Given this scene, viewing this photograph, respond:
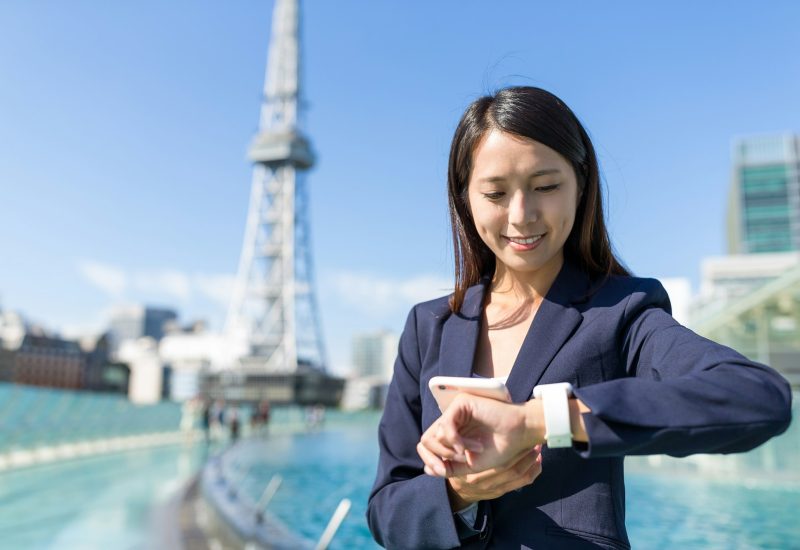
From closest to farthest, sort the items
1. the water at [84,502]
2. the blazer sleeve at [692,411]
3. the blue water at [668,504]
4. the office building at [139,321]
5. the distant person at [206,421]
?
the blazer sleeve at [692,411] → the water at [84,502] → the blue water at [668,504] → the distant person at [206,421] → the office building at [139,321]

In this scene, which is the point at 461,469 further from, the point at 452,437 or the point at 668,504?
the point at 668,504

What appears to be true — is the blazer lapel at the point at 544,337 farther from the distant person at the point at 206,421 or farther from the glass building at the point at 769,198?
the glass building at the point at 769,198

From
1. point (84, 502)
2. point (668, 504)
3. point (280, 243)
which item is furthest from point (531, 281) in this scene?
point (280, 243)

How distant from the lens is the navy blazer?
921mm

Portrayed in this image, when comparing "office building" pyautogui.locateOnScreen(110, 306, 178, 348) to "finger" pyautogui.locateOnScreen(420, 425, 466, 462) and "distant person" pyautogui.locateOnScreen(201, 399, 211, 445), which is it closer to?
"distant person" pyautogui.locateOnScreen(201, 399, 211, 445)

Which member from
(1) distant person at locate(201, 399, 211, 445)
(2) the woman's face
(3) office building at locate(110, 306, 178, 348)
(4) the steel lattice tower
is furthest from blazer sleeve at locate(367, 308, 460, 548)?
→ (3) office building at locate(110, 306, 178, 348)

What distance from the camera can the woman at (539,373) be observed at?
93 cm

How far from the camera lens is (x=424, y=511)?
4.04 ft

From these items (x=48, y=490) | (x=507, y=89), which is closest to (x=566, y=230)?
(x=507, y=89)

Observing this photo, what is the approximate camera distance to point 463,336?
1.39 metres

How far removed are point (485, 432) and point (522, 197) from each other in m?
0.44

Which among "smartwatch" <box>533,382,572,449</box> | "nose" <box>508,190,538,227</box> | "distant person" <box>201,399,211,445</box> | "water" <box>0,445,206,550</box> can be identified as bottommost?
"distant person" <box>201,399,211,445</box>

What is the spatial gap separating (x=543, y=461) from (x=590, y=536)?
0.14m

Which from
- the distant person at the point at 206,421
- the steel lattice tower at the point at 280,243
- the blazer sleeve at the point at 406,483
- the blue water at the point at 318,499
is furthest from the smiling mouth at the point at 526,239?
the steel lattice tower at the point at 280,243
